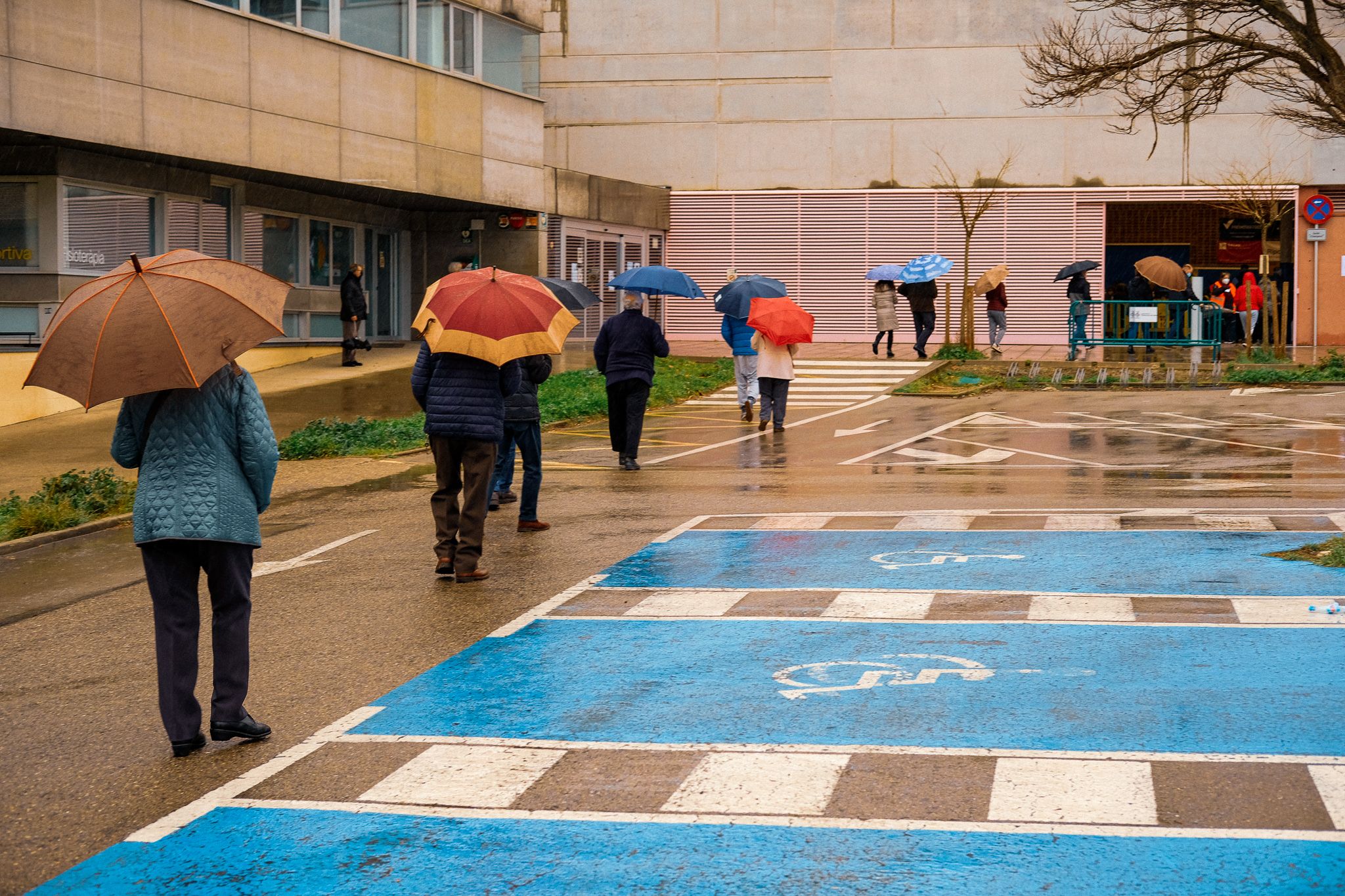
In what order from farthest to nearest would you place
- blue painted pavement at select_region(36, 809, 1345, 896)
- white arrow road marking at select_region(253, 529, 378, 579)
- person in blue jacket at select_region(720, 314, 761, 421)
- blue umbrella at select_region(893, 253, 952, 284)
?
1. blue umbrella at select_region(893, 253, 952, 284)
2. person in blue jacket at select_region(720, 314, 761, 421)
3. white arrow road marking at select_region(253, 529, 378, 579)
4. blue painted pavement at select_region(36, 809, 1345, 896)

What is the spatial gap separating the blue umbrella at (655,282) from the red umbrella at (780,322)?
1198mm

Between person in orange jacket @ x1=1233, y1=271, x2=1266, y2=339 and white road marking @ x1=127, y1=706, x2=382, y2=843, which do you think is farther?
person in orange jacket @ x1=1233, y1=271, x2=1266, y2=339

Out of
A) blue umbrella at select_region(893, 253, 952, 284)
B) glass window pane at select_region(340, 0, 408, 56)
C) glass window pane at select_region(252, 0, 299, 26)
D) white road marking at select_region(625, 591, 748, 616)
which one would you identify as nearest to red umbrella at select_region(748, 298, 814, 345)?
white road marking at select_region(625, 591, 748, 616)

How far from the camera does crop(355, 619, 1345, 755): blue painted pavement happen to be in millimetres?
6523

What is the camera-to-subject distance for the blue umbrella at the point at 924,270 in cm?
3049

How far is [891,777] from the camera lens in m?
5.93

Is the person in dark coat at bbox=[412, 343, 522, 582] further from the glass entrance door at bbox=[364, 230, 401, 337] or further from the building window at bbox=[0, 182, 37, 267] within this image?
the glass entrance door at bbox=[364, 230, 401, 337]

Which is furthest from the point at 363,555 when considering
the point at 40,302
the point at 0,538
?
the point at 40,302

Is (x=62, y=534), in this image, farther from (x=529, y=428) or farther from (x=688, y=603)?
(x=688, y=603)

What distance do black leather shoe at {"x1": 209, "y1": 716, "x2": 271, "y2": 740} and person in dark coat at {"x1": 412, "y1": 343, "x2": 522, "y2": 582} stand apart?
3642mm

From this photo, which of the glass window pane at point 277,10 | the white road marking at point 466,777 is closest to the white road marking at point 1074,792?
the white road marking at point 466,777

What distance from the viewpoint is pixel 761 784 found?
5.86 meters

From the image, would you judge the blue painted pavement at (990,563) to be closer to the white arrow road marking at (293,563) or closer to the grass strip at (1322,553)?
the grass strip at (1322,553)

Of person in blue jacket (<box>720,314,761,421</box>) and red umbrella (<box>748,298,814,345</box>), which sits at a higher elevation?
red umbrella (<box>748,298,814,345</box>)
